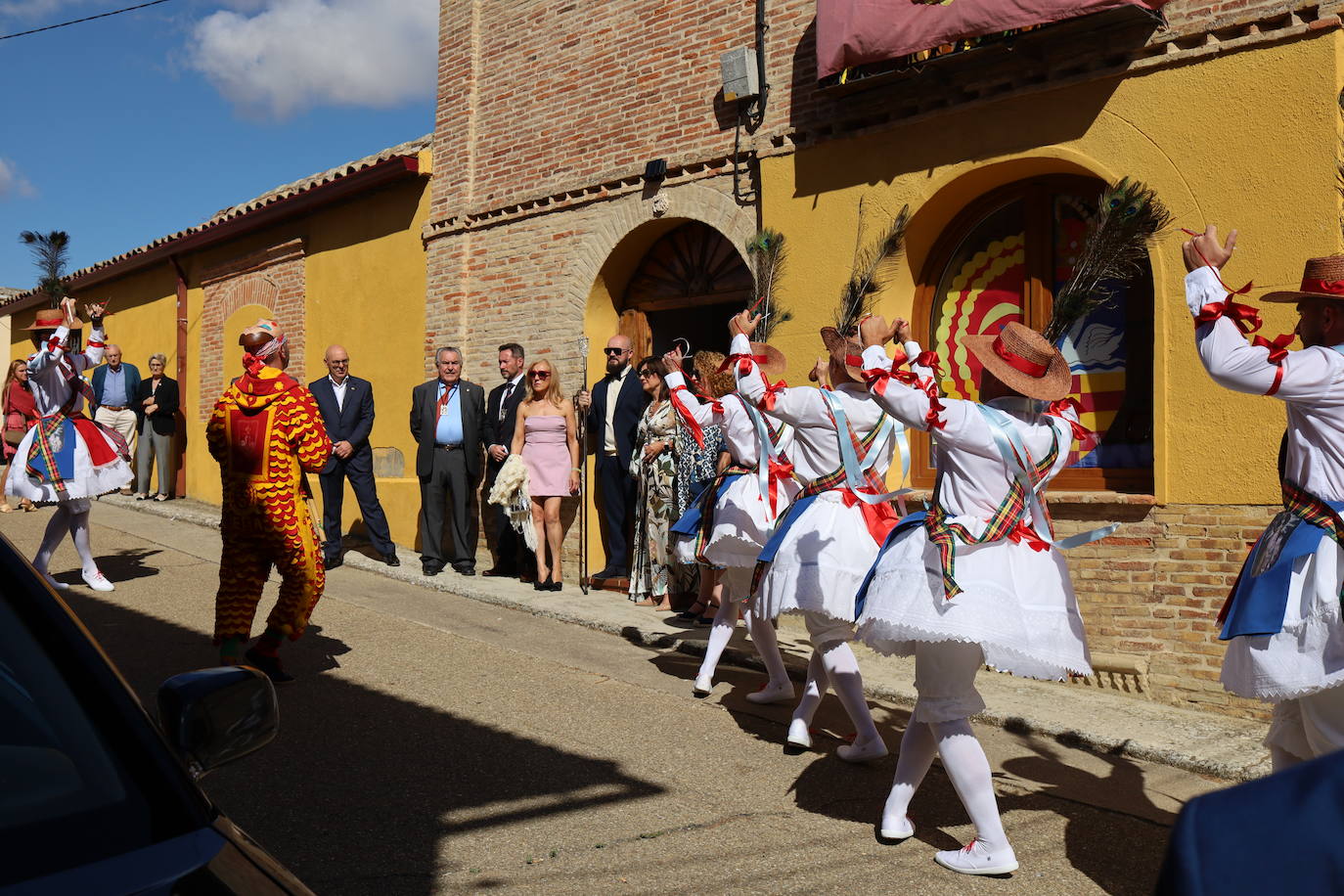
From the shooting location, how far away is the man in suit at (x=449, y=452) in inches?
430

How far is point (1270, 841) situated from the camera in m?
0.87

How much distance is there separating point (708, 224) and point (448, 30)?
478 cm

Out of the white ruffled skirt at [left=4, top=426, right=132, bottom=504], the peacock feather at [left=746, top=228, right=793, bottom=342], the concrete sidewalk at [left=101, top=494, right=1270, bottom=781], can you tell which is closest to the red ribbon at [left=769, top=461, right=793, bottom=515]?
the peacock feather at [left=746, top=228, right=793, bottom=342]

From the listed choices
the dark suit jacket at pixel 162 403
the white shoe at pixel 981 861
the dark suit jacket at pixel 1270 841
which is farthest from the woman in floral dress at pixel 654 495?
the dark suit jacket at pixel 162 403

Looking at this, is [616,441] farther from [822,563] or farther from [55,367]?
[822,563]

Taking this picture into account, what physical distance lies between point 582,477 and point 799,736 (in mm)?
5465

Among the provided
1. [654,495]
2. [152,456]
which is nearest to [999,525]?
[654,495]

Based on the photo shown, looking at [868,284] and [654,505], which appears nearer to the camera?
[868,284]

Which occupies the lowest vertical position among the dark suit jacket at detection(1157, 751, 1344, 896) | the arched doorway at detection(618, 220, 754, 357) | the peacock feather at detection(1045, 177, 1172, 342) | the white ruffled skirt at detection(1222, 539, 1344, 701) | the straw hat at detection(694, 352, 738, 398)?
the white ruffled skirt at detection(1222, 539, 1344, 701)

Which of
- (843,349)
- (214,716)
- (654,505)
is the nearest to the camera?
(214,716)

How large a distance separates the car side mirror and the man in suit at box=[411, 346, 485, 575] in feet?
29.1

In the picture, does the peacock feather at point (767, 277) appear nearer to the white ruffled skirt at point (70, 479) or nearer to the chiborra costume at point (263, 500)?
the chiborra costume at point (263, 500)

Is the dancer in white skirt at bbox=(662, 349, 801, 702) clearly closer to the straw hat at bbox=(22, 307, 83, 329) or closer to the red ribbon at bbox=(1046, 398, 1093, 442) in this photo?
the red ribbon at bbox=(1046, 398, 1093, 442)

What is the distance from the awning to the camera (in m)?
7.07
